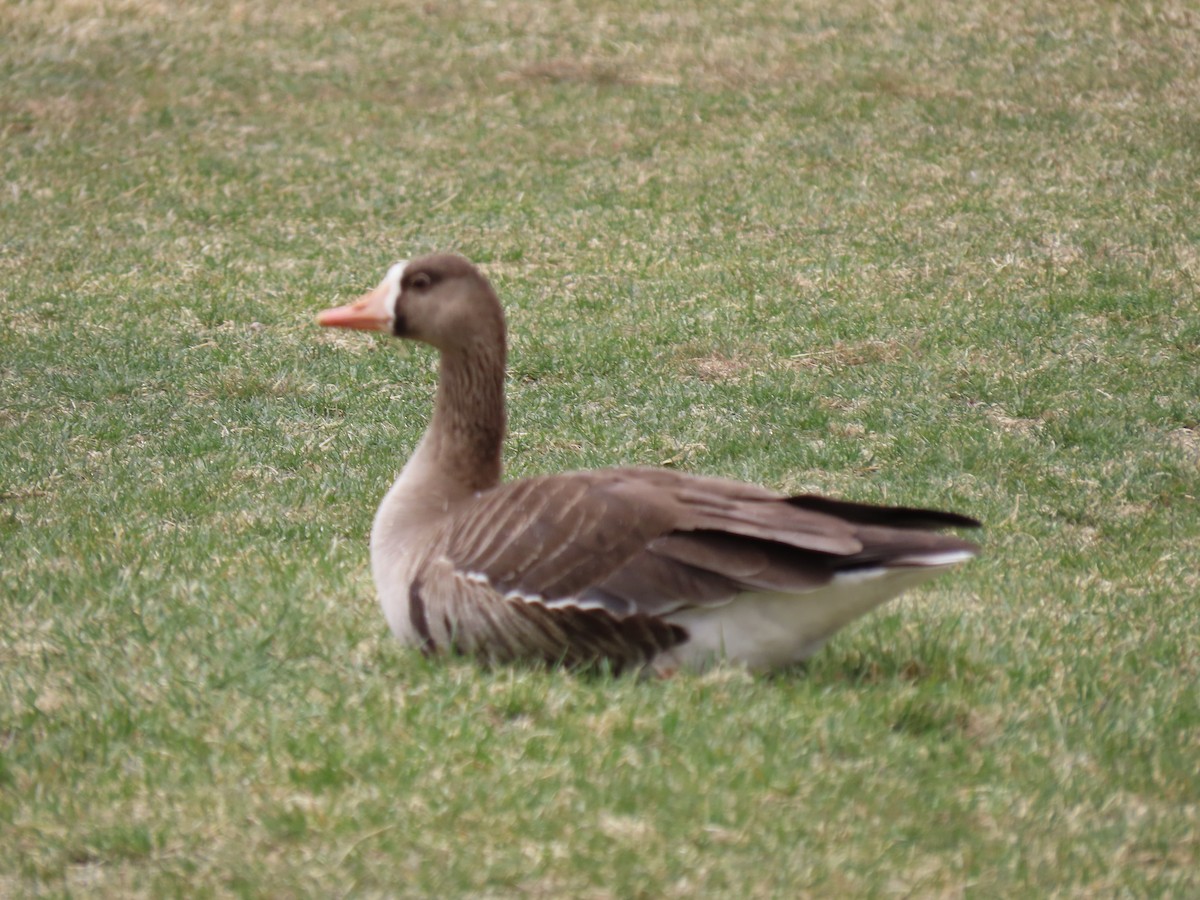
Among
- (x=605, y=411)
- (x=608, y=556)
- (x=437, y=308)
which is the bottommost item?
(x=605, y=411)

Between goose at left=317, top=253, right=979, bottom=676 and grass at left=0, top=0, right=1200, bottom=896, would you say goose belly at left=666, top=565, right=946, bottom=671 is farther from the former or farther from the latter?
grass at left=0, top=0, right=1200, bottom=896

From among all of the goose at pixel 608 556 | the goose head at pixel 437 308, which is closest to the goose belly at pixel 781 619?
the goose at pixel 608 556

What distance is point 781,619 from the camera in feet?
15.1

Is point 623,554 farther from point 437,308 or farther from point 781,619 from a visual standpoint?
point 437,308

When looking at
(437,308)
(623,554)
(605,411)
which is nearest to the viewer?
(623,554)

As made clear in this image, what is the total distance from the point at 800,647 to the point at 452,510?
1.21 meters

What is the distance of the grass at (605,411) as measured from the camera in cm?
399

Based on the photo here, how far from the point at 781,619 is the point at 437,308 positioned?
1525mm

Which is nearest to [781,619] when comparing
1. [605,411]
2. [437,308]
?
[437,308]

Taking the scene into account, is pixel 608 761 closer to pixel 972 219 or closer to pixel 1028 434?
pixel 1028 434

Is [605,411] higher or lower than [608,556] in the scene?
lower

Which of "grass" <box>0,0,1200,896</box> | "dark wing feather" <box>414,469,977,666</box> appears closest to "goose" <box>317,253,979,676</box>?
"dark wing feather" <box>414,469,977,666</box>

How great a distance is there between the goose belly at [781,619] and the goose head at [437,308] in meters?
1.19

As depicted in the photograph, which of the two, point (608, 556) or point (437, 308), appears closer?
point (608, 556)
